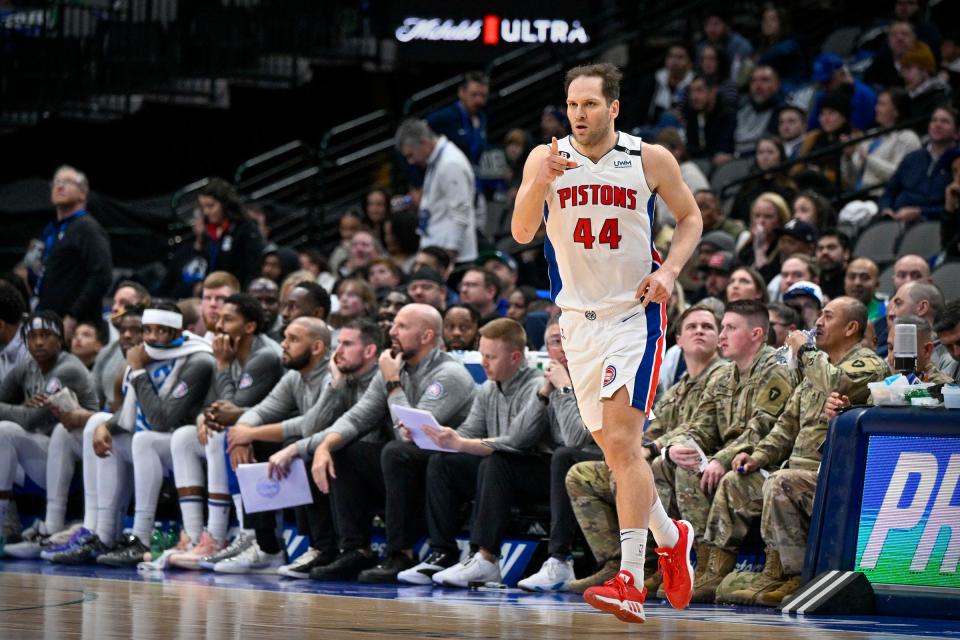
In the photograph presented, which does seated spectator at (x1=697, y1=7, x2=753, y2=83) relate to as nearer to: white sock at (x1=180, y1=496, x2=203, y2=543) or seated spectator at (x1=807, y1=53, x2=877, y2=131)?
seated spectator at (x1=807, y1=53, x2=877, y2=131)

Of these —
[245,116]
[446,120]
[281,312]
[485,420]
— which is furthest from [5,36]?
[485,420]

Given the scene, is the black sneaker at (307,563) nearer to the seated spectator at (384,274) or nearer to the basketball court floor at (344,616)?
the basketball court floor at (344,616)

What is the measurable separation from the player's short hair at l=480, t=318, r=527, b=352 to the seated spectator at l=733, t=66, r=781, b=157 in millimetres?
6537

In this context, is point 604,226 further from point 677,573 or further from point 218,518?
point 218,518

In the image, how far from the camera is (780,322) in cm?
901

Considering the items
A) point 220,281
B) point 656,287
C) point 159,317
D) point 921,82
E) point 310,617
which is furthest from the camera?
point 921,82

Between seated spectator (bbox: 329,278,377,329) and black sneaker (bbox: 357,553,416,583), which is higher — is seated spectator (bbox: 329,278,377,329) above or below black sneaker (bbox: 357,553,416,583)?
above

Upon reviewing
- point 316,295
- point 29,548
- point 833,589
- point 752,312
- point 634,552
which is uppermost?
point 316,295

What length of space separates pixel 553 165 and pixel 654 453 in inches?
96.5

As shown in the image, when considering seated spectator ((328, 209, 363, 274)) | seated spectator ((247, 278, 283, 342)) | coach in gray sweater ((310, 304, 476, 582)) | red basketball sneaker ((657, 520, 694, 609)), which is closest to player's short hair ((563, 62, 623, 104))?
red basketball sneaker ((657, 520, 694, 609))

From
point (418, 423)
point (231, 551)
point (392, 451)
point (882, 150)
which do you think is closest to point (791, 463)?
point (418, 423)

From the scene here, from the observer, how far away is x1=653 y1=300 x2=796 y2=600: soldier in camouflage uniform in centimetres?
806

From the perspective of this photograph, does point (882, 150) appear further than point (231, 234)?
Yes

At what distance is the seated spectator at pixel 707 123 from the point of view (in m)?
15.3
